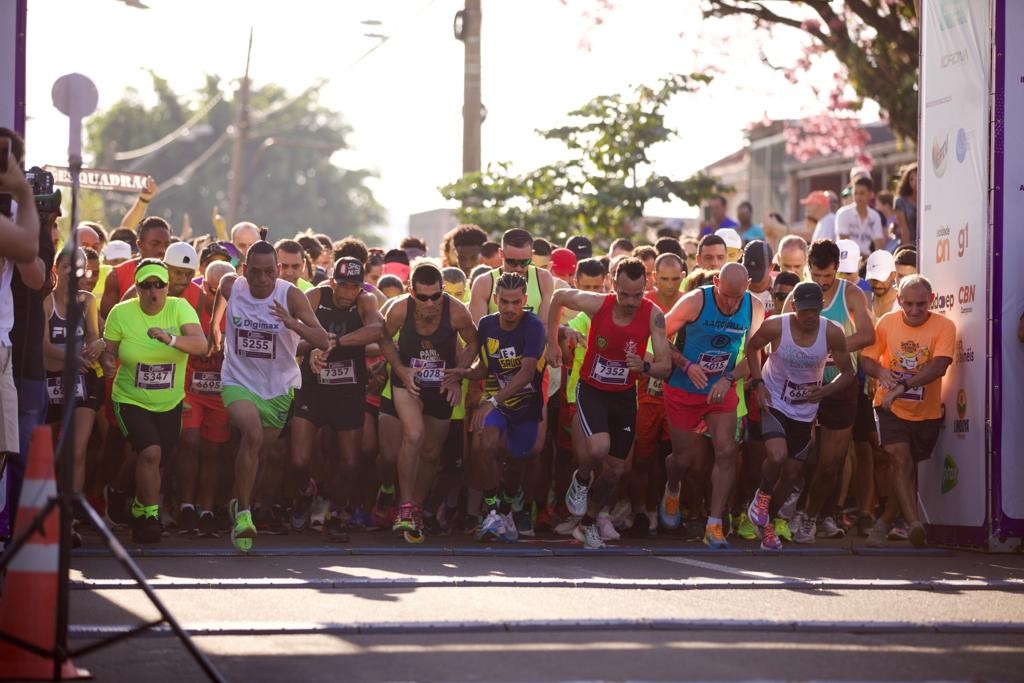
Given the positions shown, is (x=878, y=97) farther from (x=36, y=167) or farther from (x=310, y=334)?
(x=36, y=167)

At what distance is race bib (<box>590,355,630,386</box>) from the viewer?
13.5 metres

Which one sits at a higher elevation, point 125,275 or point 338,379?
point 125,275

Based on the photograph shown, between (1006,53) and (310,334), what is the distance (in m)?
5.28

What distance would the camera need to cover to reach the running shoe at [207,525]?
44.6 ft

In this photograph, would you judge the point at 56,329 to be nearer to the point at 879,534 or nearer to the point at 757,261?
the point at 757,261

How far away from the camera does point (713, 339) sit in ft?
45.0

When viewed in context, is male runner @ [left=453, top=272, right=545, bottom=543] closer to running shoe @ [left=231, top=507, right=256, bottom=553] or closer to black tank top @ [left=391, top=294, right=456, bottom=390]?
black tank top @ [left=391, top=294, right=456, bottom=390]

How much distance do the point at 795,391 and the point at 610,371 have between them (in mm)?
1397

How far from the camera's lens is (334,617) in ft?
29.8

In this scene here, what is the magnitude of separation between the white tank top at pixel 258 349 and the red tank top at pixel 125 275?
5.34 feet

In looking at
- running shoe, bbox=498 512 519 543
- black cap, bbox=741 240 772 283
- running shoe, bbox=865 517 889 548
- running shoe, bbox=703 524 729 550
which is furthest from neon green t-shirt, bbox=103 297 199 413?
running shoe, bbox=865 517 889 548

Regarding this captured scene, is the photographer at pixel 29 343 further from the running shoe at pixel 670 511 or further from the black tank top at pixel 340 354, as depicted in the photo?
the running shoe at pixel 670 511

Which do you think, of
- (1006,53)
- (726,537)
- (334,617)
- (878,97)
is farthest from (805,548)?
(878,97)

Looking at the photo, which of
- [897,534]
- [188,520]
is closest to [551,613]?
[188,520]
